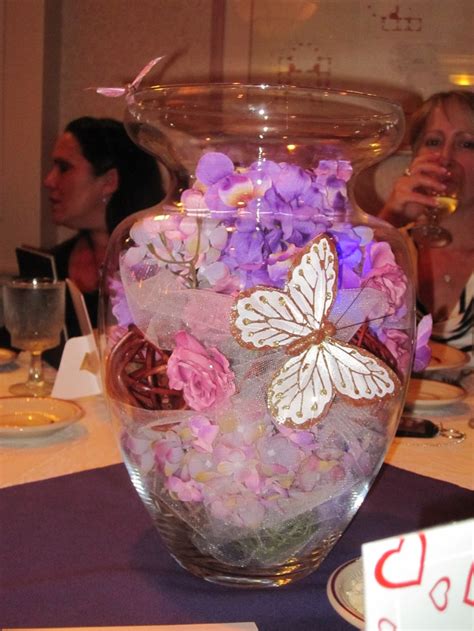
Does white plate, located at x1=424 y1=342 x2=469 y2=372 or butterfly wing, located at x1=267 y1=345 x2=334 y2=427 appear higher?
butterfly wing, located at x1=267 y1=345 x2=334 y2=427

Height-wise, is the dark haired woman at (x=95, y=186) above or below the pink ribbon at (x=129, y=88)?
below

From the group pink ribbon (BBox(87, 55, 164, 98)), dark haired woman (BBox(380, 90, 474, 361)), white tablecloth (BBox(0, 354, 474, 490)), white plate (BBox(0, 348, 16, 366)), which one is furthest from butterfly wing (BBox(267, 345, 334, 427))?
dark haired woman (BBox(380, 90, 474, 361))

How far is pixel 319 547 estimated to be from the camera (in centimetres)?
61

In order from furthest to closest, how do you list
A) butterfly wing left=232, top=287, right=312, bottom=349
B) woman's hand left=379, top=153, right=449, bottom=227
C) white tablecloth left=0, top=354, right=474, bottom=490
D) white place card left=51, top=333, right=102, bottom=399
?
woman's hand left=379, top=153, right=449, bottom=227
white place card left=51, top=333, right=102, bottom=399
white tablecloth left=0, top=354, right=474, bottom=490
butterfly wing left=232, top=287, right=312, bottom=349

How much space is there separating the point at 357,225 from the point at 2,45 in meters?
3.04

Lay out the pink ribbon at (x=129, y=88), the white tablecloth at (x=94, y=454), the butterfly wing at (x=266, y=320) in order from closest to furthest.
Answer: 1. the butterfly wing at (x=266, y=320)
2. the pink ribbon at (x=129, y=88)
3. the white tablecloth at (x=94, y=454)

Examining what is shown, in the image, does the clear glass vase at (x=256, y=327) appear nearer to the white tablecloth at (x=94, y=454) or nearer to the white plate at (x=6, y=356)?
the white tablecloth at (x=94, y=454)

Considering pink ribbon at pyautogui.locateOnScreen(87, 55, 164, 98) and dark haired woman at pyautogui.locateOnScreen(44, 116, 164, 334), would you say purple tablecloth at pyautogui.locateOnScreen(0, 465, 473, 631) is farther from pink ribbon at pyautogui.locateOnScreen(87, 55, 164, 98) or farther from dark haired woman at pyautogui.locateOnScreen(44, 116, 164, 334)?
dark haired woman at pyautogui.locateOnScreen(44, 116, 164, 334)

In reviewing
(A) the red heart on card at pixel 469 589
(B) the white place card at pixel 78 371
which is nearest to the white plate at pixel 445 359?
(B) the white place card at pixel 78 371

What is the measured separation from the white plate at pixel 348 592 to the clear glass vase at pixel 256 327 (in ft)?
0.09

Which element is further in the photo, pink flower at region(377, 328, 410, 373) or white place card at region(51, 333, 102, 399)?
white place card at region(51, 333, 102, 399)

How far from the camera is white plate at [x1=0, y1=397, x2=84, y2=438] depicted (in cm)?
92

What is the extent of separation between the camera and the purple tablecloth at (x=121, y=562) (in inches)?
21.9

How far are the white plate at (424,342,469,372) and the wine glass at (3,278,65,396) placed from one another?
2.07ft
